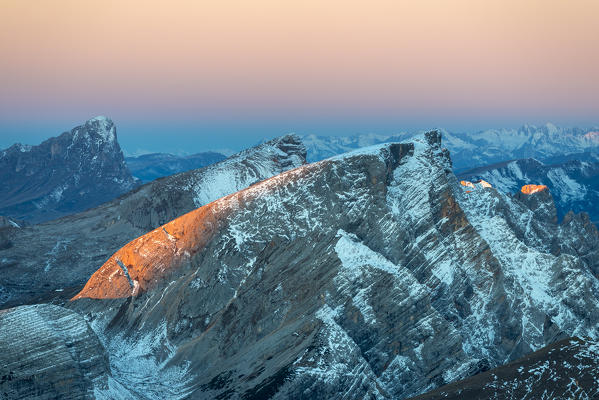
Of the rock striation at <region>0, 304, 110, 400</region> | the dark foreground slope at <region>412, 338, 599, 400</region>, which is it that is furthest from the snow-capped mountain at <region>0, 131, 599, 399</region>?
the dark foreground slope at <region>412, 338, 599, 400</region>

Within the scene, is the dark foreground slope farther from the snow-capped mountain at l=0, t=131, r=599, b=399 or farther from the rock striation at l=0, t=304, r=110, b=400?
the rock striation at l=0, t=304, r=110, b=400

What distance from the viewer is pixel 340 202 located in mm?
126438

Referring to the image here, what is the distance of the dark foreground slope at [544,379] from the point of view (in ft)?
245

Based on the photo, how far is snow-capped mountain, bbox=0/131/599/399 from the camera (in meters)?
104

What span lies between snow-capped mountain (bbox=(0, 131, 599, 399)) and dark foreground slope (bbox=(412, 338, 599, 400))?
766 inches

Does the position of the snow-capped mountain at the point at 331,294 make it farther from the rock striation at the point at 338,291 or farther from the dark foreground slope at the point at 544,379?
the dark foreground slope at the point at 544,379

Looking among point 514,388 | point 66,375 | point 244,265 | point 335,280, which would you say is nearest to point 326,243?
point 335,280

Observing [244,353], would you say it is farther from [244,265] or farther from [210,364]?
[244,265]

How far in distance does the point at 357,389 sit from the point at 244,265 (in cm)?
3917

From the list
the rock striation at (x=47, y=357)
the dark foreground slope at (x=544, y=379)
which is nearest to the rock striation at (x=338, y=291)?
the rock striation at (x=47, y=357)

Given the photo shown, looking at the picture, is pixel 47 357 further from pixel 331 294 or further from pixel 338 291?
pixel 338 291

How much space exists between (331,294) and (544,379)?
4521 centimetres

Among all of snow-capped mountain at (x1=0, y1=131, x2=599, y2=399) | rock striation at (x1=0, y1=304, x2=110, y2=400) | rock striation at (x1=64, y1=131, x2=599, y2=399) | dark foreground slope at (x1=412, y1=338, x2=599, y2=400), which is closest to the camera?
dark foreground slope at (x1=412, y1=338, x2=599, y2=400)

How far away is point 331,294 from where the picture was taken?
11062cm
